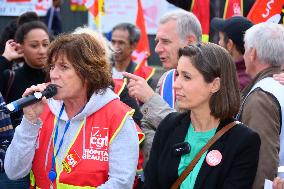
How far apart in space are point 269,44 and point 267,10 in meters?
1.54

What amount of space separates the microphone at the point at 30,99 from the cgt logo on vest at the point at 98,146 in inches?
14.0

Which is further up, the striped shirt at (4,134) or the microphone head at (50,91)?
the microphone head at (50,91)

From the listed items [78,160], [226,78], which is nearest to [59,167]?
[78,160]

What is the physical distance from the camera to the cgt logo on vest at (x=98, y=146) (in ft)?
12.4

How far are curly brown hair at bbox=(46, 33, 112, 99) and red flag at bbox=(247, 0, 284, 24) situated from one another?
235 cm

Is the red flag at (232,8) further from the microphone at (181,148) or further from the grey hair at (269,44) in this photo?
the microphone at (181,148)

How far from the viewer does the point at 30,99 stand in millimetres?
3650

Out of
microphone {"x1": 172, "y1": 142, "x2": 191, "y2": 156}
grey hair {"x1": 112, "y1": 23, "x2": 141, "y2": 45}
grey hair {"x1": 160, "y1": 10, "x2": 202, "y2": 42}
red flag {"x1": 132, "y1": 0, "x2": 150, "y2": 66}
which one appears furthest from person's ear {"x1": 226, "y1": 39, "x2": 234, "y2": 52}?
grey hair {"x1": 112, "y1": 23, "x2": 141, "y2": 45}

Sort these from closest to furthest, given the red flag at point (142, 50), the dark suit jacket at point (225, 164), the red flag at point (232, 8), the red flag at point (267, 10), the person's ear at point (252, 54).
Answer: the dark suit jacket at point (225, 164), the person's ear at point (252, 54), the red flag at point (267, 10), the red flag at point (232, 8), the red flag at point (142, 50)

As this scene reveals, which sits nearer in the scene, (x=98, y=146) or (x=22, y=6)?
(x=98, y=146)

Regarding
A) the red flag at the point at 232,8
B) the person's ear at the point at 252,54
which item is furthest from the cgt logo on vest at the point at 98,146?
the red flag at the point at 232,8

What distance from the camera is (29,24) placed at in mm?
5855

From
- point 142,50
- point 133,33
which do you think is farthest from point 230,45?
point 142,50

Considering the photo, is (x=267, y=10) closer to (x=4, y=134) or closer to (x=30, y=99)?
(x=4, y=134)
